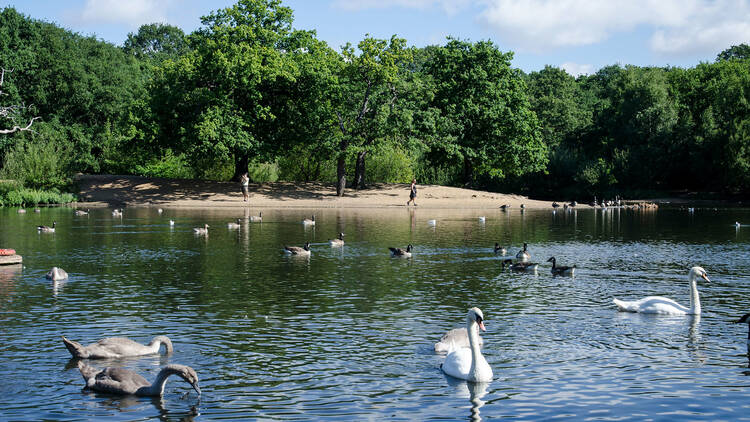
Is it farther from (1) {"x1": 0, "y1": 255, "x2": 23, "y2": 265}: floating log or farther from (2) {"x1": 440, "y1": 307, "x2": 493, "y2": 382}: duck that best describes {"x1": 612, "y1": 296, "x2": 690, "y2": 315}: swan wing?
(1) {"x1": 0, "y1": 255, "x2": 23, "y2": 265}: floating log

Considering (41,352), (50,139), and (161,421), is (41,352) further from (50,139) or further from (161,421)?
(50,139)

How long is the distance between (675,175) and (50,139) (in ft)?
262

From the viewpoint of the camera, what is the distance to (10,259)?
32.7 metres

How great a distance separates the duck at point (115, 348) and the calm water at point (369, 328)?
291mm

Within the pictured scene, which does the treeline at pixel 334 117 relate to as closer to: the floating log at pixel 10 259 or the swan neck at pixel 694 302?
the floating log at pixel 10 259

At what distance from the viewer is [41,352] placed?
1800 centimetres

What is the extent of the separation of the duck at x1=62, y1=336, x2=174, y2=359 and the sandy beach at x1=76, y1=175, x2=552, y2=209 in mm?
60340

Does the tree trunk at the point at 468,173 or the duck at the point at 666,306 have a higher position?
the tree trunk at the point at 468,173

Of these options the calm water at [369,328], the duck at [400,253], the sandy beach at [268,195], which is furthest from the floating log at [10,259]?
the sandy beach at [268,195]

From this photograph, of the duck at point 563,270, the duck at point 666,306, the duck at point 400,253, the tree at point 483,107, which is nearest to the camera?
the duck at point 666,306

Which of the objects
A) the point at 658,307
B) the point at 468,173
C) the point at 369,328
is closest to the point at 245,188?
the point at 468,173

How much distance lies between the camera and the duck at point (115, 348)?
686 inches

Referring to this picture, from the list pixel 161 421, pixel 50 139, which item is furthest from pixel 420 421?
pixel 50 139

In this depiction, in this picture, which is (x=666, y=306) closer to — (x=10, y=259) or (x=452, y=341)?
(x=452, y=341)
